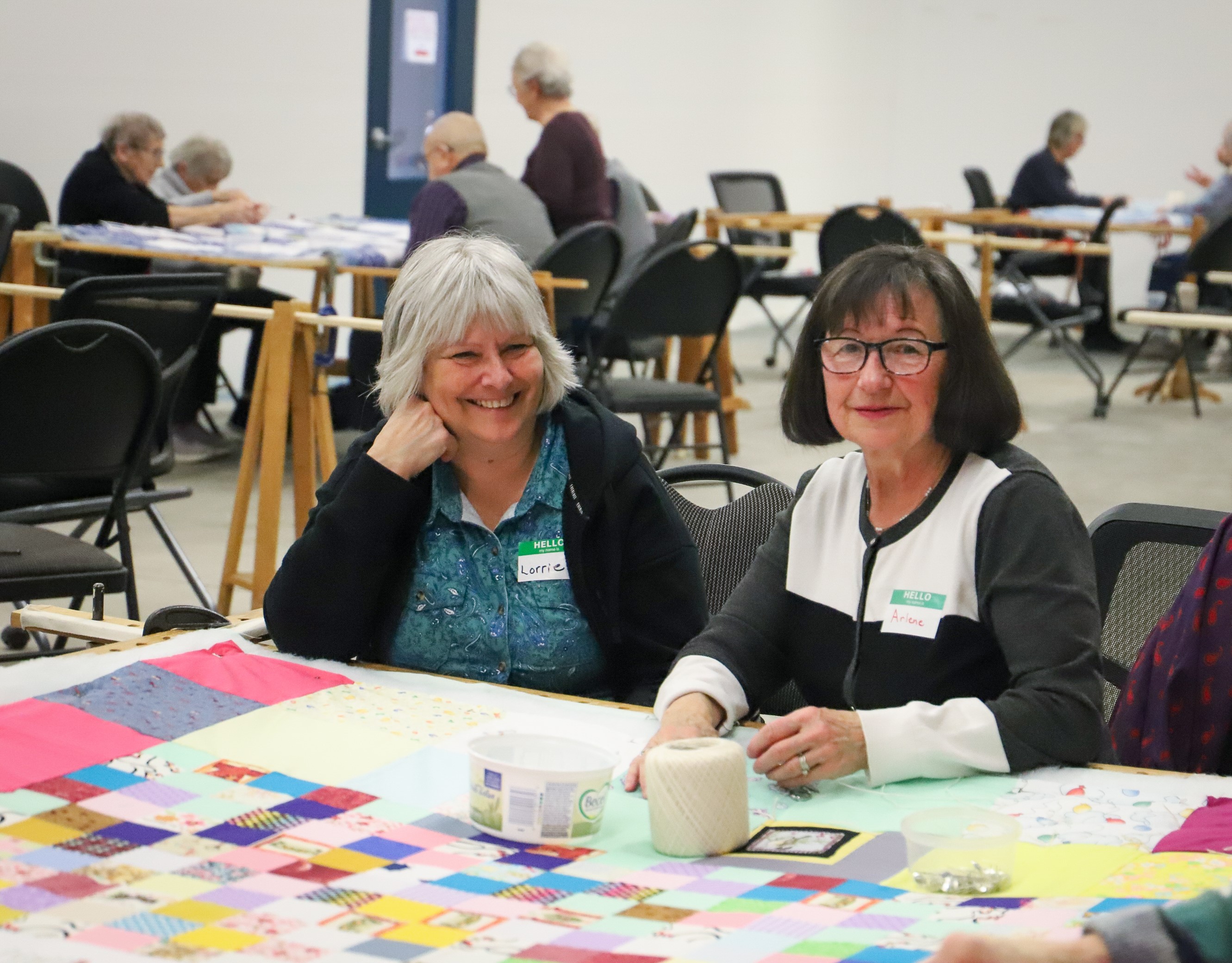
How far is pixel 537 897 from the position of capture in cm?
121

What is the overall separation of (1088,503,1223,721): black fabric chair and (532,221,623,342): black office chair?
3222 mm

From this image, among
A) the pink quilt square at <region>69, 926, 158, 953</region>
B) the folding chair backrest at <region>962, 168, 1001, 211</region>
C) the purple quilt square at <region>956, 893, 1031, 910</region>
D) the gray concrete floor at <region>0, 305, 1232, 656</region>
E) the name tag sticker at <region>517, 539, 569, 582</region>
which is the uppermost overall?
the folding chair backrest at <region>962, 168, 1001, 211</region>

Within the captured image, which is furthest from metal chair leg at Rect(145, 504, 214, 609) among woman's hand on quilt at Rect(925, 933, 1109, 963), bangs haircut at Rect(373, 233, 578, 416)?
woman's hand on quilt at Rect(925, 933, 1109, 963)

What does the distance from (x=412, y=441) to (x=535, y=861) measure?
2.62 feet

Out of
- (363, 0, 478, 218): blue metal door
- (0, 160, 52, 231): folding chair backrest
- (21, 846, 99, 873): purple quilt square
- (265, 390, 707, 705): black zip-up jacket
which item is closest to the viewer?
(21, 846, 99, 873): purple quilt square

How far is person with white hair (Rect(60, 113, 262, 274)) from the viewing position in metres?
6.11

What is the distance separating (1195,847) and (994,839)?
0.20 metres

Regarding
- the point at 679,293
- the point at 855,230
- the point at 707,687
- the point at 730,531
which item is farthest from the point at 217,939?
the point at 855,230

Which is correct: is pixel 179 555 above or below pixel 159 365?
below

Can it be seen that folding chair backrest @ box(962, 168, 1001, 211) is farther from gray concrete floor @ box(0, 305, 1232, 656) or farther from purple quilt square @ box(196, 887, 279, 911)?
purple quilt square @ box(196, 887, 279, 911)

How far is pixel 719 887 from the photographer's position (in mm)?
1254

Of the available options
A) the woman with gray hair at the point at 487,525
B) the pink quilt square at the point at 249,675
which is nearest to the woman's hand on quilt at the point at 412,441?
the woman with gray hair at the point at 487,525

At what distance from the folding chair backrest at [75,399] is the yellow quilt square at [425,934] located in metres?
2.21

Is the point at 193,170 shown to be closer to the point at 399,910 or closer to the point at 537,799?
the point at 537,799
